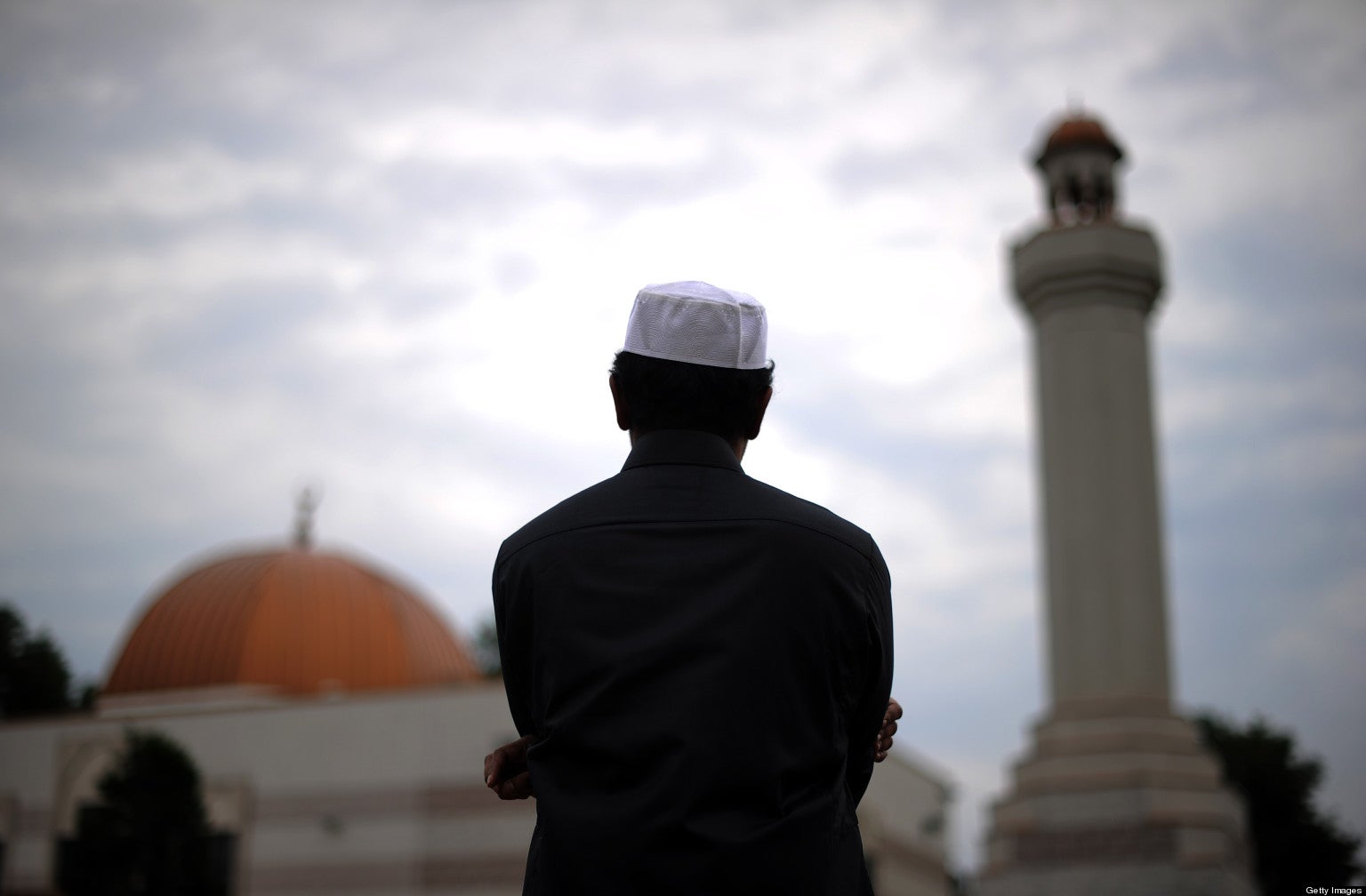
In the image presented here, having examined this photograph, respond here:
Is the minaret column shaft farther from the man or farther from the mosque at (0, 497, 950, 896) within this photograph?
the man

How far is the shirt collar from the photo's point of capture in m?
2.09

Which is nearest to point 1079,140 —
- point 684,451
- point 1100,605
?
point 1100,605

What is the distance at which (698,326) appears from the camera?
6.88 ft

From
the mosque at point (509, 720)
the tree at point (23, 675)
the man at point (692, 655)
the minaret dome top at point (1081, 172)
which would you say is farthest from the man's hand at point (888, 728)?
the tree at point (23, 675)

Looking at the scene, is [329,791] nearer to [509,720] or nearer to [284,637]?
[509,720]

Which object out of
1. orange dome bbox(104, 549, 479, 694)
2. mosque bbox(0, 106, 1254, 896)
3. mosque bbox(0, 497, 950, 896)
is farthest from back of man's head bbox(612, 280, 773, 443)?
orange dome bbox(104, 549, 479, 694)

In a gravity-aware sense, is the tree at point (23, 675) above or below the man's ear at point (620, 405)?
above

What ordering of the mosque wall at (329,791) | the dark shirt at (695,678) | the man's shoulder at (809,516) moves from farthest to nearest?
the mosque wall at (329,791) → the man's shoulder at (809,516) → the dark shirt at (695,678)

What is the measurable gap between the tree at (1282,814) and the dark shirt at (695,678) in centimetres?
2901

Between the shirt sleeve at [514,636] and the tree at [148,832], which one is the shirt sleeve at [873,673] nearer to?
the shirt sleeve at [514,636]

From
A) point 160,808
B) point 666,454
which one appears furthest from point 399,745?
point 666,454

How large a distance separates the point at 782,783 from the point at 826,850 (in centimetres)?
10

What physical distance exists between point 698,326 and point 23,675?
34.5 metres

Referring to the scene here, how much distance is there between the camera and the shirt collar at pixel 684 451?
6.85 ft
